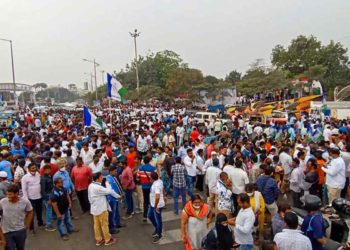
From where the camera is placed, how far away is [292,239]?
13.5 ft

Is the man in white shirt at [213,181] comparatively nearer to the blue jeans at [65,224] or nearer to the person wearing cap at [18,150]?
the blue jeans at [65,224]

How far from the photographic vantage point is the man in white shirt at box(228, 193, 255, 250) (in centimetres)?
505

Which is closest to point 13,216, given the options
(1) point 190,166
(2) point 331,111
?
(1) point 190,166

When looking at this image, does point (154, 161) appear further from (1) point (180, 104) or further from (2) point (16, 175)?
(1) point (180, 104)

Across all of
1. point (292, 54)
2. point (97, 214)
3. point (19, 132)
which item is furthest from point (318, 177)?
point (292, 54)

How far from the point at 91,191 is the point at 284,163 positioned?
15.5ft

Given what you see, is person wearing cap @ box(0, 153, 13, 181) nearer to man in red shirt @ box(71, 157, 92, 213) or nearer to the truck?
man in red shirt @ box(71, 157, 92, 213)

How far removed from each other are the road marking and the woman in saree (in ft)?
5.44

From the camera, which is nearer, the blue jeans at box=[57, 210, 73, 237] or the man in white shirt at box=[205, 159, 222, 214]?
the blue jeans at box=[57, 210, 73, 237]

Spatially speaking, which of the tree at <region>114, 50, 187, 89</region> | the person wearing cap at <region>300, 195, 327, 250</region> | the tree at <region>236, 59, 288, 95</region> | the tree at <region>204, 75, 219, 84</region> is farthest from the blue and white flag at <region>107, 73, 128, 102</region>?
the tree at <region>114, 50, 187, 89</region>

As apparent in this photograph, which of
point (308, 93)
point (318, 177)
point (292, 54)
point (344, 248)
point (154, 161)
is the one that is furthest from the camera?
point (292, 54)

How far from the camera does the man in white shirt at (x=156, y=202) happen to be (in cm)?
683

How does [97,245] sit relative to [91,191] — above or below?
below

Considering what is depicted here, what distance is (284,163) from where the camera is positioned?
8688 millimetres
